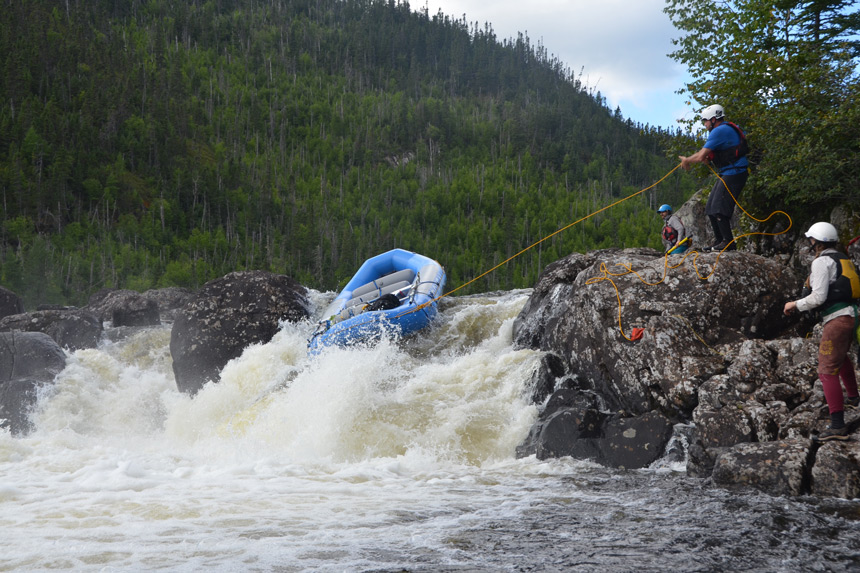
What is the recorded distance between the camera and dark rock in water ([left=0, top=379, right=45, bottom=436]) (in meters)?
13.2

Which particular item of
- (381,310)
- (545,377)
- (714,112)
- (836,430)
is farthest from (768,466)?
(381,310)

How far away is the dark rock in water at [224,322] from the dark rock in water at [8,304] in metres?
11.5

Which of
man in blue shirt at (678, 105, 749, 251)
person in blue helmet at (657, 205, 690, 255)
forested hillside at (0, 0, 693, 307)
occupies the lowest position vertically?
person in blue helmet at (657, 205, 690, 255)

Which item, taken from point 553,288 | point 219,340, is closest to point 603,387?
point 553,288

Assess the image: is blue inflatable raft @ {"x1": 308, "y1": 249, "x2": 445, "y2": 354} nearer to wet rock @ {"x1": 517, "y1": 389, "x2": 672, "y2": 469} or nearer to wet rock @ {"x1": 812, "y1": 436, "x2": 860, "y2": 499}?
wet rock @ {"x1": 517, "y1": 389, "x2": 672, "y2": 469}

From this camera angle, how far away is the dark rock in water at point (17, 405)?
13250 mm

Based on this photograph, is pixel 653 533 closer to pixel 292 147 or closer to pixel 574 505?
pixel 574 505

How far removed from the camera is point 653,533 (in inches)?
230

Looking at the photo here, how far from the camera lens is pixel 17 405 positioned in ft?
44.1

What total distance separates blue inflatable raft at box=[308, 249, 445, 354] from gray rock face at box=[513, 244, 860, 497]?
3378mm

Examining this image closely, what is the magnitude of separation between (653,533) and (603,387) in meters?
4.45

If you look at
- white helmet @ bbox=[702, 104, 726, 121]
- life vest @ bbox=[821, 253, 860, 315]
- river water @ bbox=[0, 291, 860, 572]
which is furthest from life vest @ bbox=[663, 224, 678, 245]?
life vest @ bbox=[821, 253, 860, 315]

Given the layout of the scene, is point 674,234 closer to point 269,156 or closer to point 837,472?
point 837,472

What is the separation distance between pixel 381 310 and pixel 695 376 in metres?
6.94
